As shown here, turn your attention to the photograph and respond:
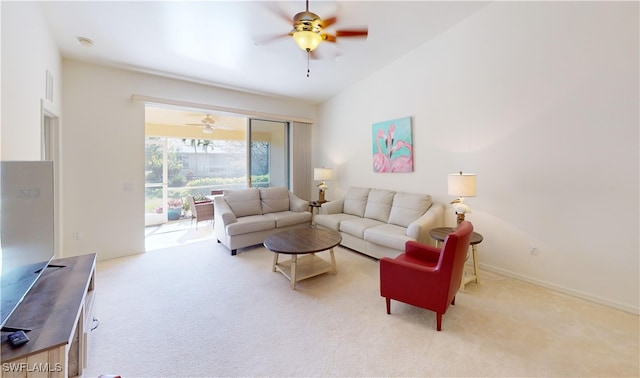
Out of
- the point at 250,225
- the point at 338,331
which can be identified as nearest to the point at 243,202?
the point at 250,225

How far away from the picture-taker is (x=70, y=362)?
1.32 metres

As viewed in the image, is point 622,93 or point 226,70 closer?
point 622,93

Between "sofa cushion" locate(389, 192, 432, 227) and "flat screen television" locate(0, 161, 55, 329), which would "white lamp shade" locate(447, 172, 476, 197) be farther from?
"flat screen television" locate(0, 161, 55, 329)

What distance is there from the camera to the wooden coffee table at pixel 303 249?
273 cm

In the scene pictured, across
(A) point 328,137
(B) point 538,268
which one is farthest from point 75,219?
(B) point 538,268

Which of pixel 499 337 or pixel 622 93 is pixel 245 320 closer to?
pixel 499 337

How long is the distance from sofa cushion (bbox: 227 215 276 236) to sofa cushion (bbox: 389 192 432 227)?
1956mm

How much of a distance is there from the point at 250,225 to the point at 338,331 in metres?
2.29

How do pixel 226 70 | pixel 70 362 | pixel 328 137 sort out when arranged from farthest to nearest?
pixel 328 137 < pixel 226 70 < pixel 70 362

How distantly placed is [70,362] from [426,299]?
7.62 ft

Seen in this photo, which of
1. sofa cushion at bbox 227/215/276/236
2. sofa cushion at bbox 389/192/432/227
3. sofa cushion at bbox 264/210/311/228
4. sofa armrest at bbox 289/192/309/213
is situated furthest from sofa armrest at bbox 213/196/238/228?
sofa cushion at bbox 389/192/432/227

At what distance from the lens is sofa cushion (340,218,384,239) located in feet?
12.0

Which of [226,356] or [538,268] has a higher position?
[538,268]

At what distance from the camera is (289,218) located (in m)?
4.34
